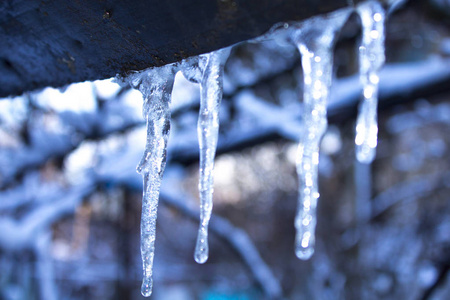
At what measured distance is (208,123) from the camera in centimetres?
99

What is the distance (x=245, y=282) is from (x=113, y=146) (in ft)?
20.2

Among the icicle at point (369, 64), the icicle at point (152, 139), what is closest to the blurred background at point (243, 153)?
the icicle at point (369, 64)

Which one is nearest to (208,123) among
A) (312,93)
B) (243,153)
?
(312,93)

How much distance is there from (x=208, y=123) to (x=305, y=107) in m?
0.27

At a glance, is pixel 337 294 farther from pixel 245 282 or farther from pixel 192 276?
pixel 192 276

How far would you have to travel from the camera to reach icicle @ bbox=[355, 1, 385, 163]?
28.3 inches

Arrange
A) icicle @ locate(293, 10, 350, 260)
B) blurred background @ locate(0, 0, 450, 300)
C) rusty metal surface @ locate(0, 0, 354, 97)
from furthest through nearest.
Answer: blurred background @ locate(0, 0, 450, 300), icicle @ locate(293, 10, 350, 260), rusty metal surface @ locate(0, 0, 354, 97)

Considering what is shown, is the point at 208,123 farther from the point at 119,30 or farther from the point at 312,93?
the point at 119,30

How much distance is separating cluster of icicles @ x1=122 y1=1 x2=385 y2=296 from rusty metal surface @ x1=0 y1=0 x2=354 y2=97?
46mm

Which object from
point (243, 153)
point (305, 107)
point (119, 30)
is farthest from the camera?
point (243, 153)

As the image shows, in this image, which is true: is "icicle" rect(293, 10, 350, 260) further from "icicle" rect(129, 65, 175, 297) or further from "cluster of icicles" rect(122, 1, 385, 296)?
"icicle" rect(129, 65, 175, 297)

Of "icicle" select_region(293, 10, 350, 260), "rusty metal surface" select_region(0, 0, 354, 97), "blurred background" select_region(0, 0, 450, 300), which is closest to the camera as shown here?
"rusty metal surface" select_region(0, 0, 354, 97)

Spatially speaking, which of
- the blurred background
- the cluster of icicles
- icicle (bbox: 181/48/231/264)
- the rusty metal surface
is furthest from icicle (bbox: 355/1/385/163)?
the blurred background

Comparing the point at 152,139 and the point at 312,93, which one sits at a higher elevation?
the point at 312,93
